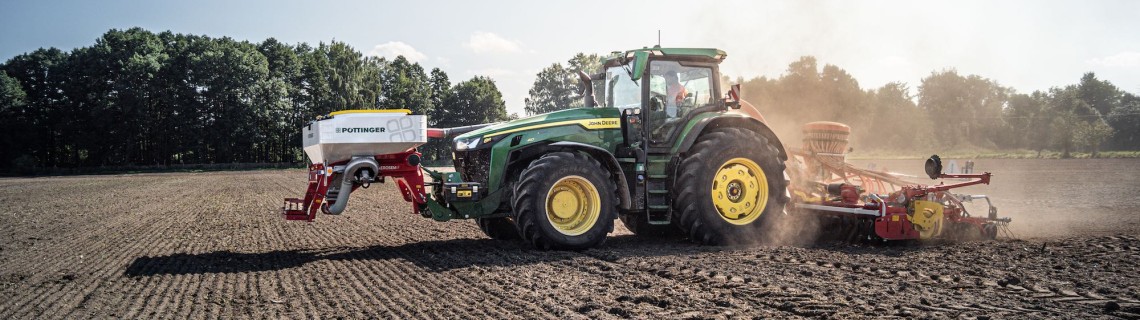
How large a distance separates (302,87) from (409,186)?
58.0 metres

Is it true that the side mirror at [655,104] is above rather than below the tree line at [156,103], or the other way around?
below

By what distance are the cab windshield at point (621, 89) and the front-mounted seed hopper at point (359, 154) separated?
8.47ft

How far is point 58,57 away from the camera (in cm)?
6100

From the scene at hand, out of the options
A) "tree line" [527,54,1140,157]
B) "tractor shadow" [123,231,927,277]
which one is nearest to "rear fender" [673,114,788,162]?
"tractor shadow" [123,231,927,277]

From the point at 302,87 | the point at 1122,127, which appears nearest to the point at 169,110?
the point at 302,87

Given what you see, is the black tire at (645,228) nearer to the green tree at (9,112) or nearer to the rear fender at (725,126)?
the rear fender at (725,126)

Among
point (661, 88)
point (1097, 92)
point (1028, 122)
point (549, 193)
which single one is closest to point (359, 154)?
point (549, 193)

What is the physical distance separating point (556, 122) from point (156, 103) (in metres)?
56.2

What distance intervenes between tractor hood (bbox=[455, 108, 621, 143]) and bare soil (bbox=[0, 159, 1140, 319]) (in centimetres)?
140

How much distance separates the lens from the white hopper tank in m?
8.81

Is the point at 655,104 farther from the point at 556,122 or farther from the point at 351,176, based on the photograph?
the point at 351,176

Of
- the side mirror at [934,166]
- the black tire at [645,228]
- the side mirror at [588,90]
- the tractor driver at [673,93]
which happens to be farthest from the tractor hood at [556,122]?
the side mirror at [934,166]

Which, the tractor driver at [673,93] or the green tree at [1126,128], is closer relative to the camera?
the tractor driver at [673,93]

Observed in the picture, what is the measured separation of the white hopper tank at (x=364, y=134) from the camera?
28.9 feet
